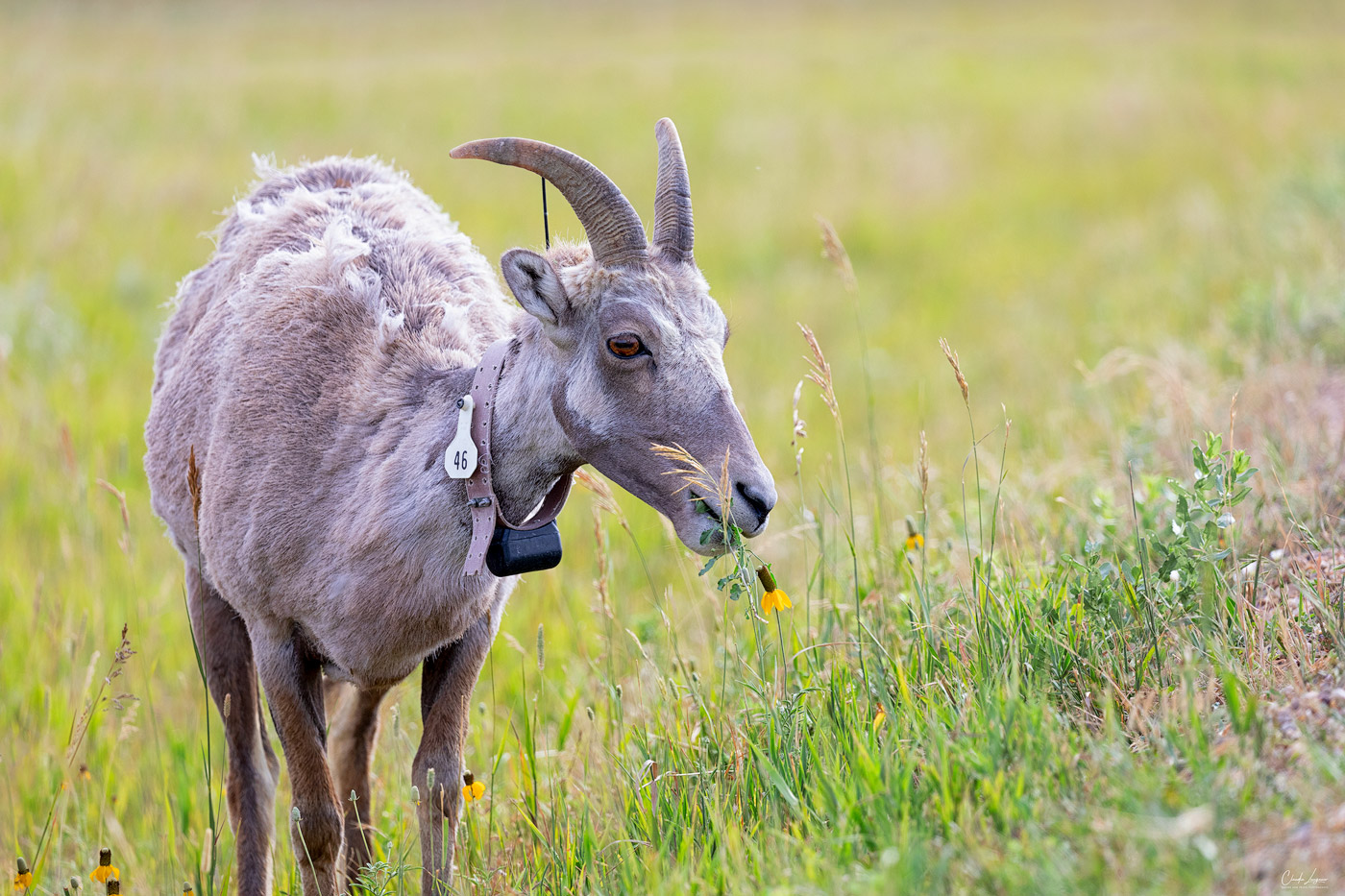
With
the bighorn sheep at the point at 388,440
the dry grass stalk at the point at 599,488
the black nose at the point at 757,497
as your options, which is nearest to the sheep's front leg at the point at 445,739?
the bighorn sheep at the point at 388,440

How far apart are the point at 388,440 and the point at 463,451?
1.16ft

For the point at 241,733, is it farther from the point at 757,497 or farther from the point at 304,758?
the point at 757,497

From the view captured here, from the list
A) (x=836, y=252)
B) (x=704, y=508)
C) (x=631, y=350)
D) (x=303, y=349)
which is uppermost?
(x=836, y=252)

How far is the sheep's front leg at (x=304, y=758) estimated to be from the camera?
3479 mm

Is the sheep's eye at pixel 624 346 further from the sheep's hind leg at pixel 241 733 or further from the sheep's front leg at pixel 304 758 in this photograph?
the sheep's hind leg at pixel 241 733

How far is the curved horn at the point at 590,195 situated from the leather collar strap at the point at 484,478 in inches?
16.4

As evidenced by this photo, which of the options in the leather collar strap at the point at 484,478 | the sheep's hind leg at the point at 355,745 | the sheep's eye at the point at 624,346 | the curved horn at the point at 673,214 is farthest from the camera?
the sheep's hind leg at the point at 355,745

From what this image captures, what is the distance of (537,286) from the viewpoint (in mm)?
3057

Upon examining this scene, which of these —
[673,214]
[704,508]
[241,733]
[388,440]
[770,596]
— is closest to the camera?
[704,508]

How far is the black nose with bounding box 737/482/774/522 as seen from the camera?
2764 millimetres

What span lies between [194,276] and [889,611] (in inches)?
123

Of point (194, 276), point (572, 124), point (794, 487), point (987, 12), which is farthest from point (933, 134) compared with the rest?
point (987, 12)

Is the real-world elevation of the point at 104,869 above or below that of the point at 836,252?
below

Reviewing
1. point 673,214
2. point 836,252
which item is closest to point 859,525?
point 836,252
